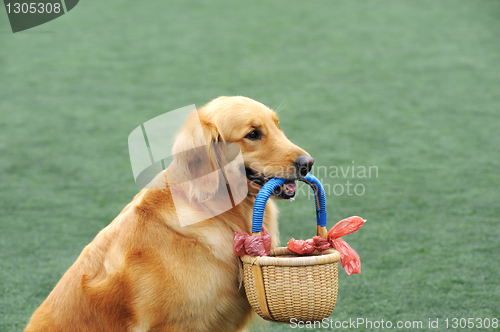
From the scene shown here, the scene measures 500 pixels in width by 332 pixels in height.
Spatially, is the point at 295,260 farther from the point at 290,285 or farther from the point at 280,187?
the point at 280,187

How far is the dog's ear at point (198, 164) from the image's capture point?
218 cm

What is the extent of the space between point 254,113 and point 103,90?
5.50m

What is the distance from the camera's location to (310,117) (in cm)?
630

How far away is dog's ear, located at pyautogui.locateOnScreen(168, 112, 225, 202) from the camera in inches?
85.7

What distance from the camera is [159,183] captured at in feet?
7.37

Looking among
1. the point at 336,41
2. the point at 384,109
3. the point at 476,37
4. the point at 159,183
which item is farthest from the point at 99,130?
the point at 476,37

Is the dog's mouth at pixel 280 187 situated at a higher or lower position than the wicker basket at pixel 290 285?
higher

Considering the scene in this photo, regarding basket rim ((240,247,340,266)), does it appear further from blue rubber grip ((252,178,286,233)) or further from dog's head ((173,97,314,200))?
dog's head ((173,97,314,200))

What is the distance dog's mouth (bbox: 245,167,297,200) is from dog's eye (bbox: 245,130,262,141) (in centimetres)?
14

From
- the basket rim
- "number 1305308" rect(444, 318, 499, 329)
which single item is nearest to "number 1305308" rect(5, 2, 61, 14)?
the basket rim

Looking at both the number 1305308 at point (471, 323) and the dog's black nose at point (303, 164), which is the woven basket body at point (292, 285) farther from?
the number 1305308 at point (471, 323)

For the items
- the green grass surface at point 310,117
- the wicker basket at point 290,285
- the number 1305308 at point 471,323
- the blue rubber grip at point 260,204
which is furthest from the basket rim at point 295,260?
the number 1305308 at point 471,323

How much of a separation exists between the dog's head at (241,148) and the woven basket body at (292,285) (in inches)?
15.5

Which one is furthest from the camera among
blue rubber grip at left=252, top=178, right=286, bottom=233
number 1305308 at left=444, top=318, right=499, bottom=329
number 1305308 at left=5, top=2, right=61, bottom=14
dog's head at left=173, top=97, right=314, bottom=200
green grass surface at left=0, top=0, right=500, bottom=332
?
number 1305308 at left=5, top=2, right=61, bottom=14
